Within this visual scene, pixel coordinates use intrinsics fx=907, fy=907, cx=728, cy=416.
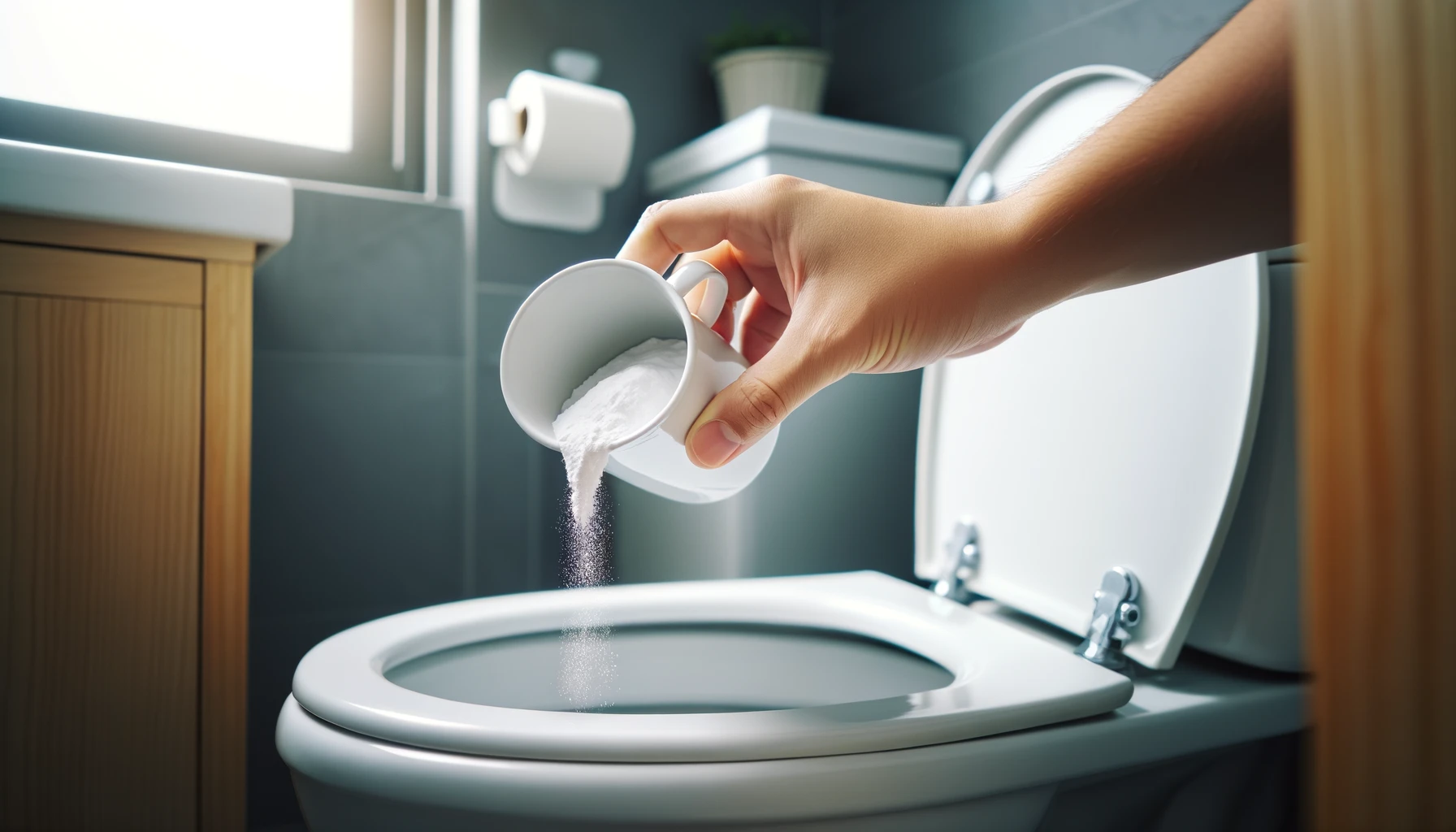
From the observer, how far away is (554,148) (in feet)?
3.74

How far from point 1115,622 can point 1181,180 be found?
1.09ft

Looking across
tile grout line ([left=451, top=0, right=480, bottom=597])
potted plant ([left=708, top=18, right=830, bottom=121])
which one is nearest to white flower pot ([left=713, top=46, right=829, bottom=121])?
potted plant ([left=708, top=18, right=830, bottom=121])

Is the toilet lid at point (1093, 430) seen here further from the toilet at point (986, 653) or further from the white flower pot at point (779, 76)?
the white flower pot at point (779, 76)

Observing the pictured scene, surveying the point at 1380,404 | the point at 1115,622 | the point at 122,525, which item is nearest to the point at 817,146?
the point at 1115,622

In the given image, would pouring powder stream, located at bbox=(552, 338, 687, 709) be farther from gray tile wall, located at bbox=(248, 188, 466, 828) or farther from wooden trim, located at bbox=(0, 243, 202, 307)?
gray tile wall, located at bbox=(248, 188, 466, 828)

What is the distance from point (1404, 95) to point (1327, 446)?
6cm

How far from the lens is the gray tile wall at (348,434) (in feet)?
3.66

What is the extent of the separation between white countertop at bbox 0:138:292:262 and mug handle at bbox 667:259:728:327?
41 centimetres

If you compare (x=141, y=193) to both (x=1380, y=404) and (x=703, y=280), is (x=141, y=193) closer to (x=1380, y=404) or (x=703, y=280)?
(x=703, y=280)

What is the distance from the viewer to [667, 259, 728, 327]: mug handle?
A: 542mm

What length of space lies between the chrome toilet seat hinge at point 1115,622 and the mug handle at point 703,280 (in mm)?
345

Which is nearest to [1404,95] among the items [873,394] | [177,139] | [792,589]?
[792,589]

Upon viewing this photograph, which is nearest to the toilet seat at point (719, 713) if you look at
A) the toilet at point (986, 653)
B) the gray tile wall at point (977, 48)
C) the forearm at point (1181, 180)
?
the toilet at point (986, 653)

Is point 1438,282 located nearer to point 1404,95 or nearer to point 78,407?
point 1404,95
